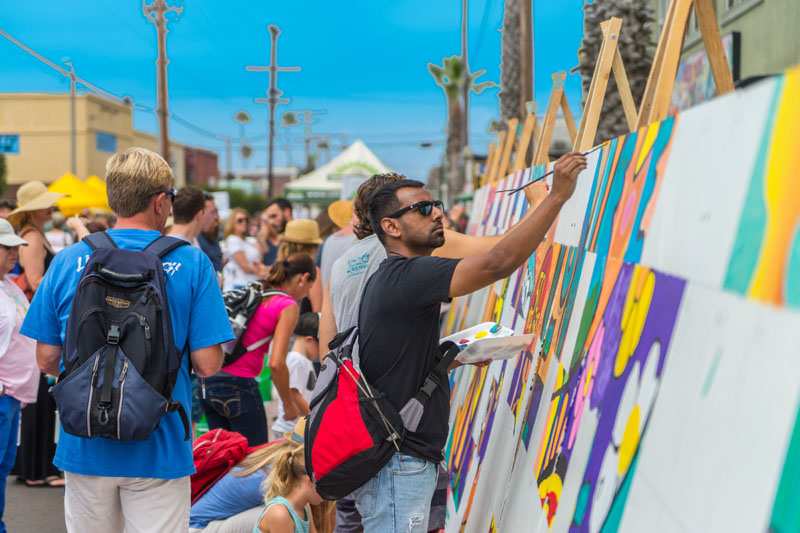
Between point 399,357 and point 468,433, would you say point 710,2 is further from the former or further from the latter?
point 468,433

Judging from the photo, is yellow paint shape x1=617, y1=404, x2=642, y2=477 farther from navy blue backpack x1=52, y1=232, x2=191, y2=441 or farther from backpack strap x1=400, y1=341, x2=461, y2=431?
navy blue backpack x1=52, y1=232, x2=191, y2=441

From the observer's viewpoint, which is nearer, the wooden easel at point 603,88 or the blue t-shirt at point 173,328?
the blue t-shirt at point 173,328

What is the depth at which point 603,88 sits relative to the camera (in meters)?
4.32

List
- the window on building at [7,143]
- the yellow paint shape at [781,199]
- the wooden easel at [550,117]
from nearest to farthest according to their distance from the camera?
the yellow paint shape at [781,199], the wooden easel at [550,117], the window on building at [7,143]

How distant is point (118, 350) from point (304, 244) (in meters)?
3.62

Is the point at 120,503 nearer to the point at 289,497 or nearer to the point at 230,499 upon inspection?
the point at 289,497

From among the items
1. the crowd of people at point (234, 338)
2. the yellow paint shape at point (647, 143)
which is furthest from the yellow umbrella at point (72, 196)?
the yellow paint shape at point (647, 143)

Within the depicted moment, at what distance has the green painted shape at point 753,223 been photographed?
5.74 feet

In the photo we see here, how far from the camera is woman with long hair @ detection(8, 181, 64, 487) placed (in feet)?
22.9

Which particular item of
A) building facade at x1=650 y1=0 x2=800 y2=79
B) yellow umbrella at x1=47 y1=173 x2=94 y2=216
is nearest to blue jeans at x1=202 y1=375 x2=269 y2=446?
yellow umbrella at x1=47 y1=173 x2=94 y2=216

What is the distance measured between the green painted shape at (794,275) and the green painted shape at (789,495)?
181 mm

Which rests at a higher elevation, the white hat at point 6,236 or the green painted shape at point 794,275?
the green painted shape at point 794,275

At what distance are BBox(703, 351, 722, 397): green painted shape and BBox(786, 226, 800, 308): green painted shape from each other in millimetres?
291

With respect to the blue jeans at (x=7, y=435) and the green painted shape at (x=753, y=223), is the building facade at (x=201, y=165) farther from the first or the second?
the green painted shape at (x=753, y=223)
